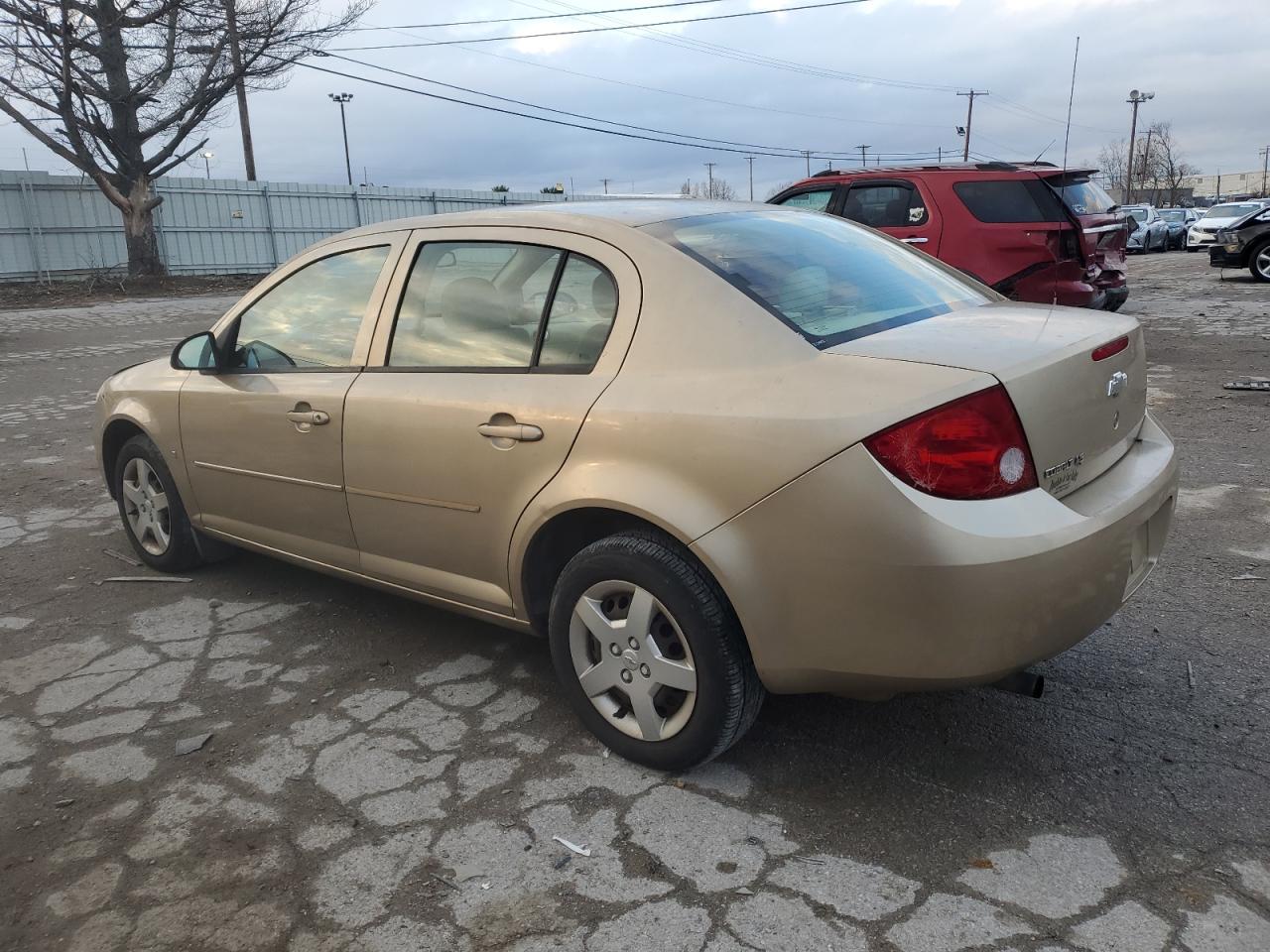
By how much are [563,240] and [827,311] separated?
86 centimetres

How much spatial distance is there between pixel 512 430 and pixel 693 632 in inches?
32.6

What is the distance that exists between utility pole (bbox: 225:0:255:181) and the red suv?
20.1 m

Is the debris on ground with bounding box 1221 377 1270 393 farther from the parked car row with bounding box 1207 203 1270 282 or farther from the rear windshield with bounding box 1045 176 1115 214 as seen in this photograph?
the parked car row with bounding box 1207 203 1270 282

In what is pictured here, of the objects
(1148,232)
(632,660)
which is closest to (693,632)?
(632,660)


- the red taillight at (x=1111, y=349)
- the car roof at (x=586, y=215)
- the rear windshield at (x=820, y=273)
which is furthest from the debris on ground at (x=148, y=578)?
the red taillight at (x=1111, y=349)

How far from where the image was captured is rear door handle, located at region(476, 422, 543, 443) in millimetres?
2873

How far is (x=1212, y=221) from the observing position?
2823 cm

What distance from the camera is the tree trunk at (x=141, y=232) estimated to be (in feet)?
80.4

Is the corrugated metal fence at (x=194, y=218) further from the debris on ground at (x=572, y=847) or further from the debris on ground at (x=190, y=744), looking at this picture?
the debris on ground at (x=572, y=847)

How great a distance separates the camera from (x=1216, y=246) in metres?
17.6

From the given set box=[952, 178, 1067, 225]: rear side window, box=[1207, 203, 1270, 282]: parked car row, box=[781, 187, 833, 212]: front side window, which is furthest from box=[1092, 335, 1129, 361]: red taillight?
box=[1207, 203, 1270, 282]: parked car row

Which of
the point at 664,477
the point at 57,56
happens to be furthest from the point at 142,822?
the point at 57,56

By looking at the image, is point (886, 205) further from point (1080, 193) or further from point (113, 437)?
point (113, 437)

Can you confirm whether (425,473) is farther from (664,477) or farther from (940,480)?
(940,480)
